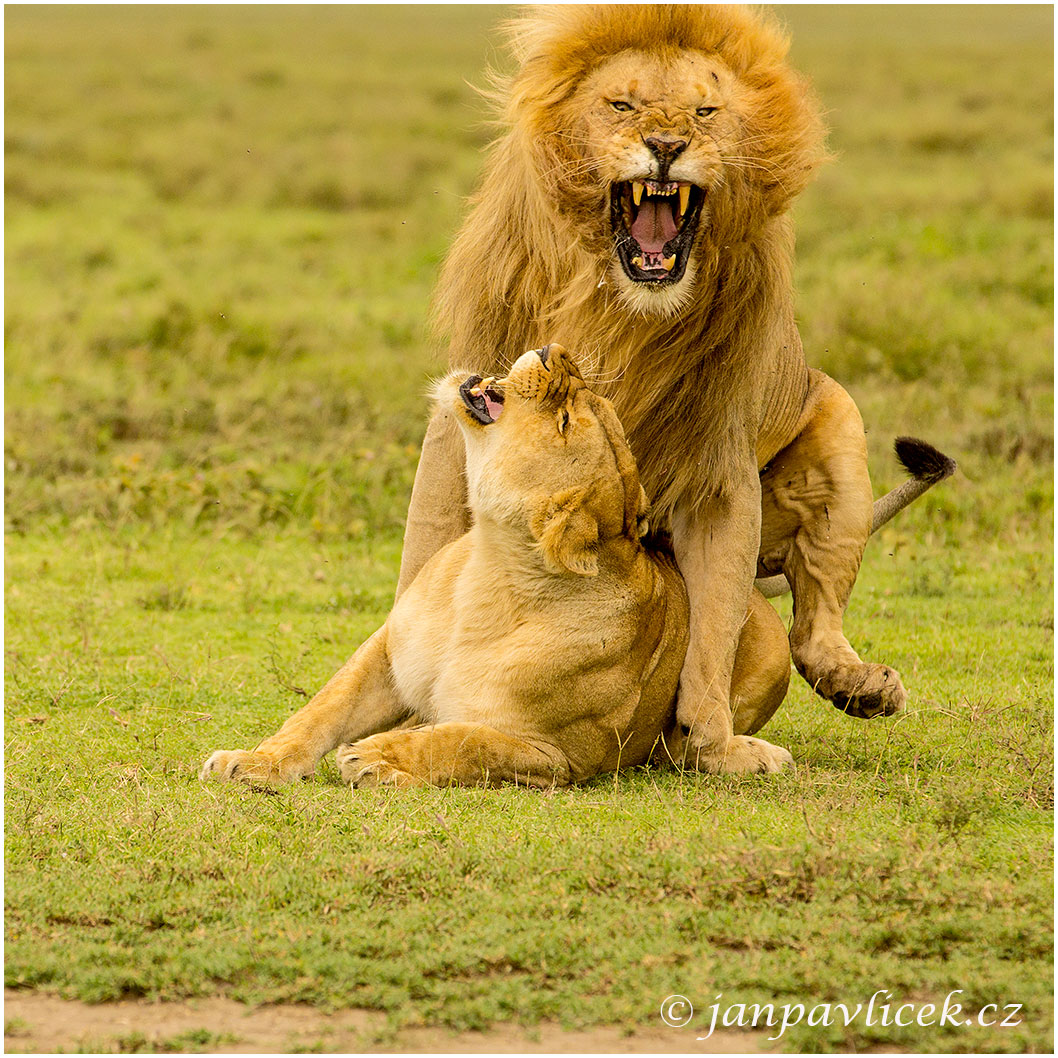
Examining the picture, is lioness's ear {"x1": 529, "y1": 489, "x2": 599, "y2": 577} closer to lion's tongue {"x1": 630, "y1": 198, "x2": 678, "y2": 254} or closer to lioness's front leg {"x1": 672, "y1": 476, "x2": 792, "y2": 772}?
lioness's front leg {"x1": 672, "y1": 476, "x2": 792, "y2": 772}

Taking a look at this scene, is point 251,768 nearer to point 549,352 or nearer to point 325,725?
point 325,725

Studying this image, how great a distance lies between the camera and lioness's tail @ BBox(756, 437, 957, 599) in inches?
229

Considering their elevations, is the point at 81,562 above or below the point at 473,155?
below

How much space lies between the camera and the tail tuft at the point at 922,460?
579cm

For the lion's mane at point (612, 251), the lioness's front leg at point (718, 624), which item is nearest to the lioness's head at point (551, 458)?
the lion's mane at point (612, 251)

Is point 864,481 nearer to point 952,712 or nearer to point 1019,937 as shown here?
point 952,712

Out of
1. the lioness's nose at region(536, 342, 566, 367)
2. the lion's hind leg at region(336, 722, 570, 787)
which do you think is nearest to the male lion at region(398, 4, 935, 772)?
the lioness's nose at region(536, 342, 566, 367)

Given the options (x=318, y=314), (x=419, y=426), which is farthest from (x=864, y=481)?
(x=318, y=314)

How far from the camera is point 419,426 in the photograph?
9.63 meters

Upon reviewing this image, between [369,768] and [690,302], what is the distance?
1.45 metres

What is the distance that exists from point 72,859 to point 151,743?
49.6 inches

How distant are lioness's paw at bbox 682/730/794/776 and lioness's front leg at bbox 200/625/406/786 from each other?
2.76 ft

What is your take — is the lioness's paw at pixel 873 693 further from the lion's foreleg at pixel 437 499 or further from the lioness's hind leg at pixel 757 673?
the lion's foreleg at pixel 437 499

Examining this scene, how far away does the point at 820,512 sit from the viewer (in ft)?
17.8
